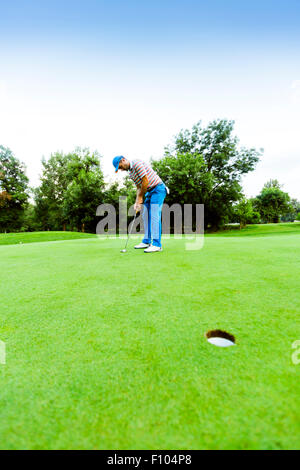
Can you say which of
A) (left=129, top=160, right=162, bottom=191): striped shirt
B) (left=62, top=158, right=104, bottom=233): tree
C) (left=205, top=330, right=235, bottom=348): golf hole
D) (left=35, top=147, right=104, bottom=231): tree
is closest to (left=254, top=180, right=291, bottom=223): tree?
(left=35, top=147, right=104, bottom=231): tree

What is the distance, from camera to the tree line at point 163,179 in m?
18.2

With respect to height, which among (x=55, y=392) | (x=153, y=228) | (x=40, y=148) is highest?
(x=40, y=148)

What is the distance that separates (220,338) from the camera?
3.25 ft

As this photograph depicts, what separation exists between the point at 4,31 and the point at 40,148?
1597 centimetres

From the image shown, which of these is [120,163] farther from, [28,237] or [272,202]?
[272,202]

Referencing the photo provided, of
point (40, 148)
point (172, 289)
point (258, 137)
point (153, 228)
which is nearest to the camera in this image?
point (172, 289)

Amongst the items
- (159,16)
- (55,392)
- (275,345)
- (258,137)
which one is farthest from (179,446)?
(258,137)

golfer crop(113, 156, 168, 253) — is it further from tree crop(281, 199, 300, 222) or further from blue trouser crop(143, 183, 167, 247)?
tree crop(281, 199, 300, 222)

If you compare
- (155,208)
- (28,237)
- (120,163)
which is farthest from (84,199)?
(155,208)

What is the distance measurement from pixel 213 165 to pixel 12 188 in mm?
26985

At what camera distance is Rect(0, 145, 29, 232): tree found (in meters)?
27.6

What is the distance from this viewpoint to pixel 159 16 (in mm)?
17016

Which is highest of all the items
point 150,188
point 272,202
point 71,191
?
point 272,202
